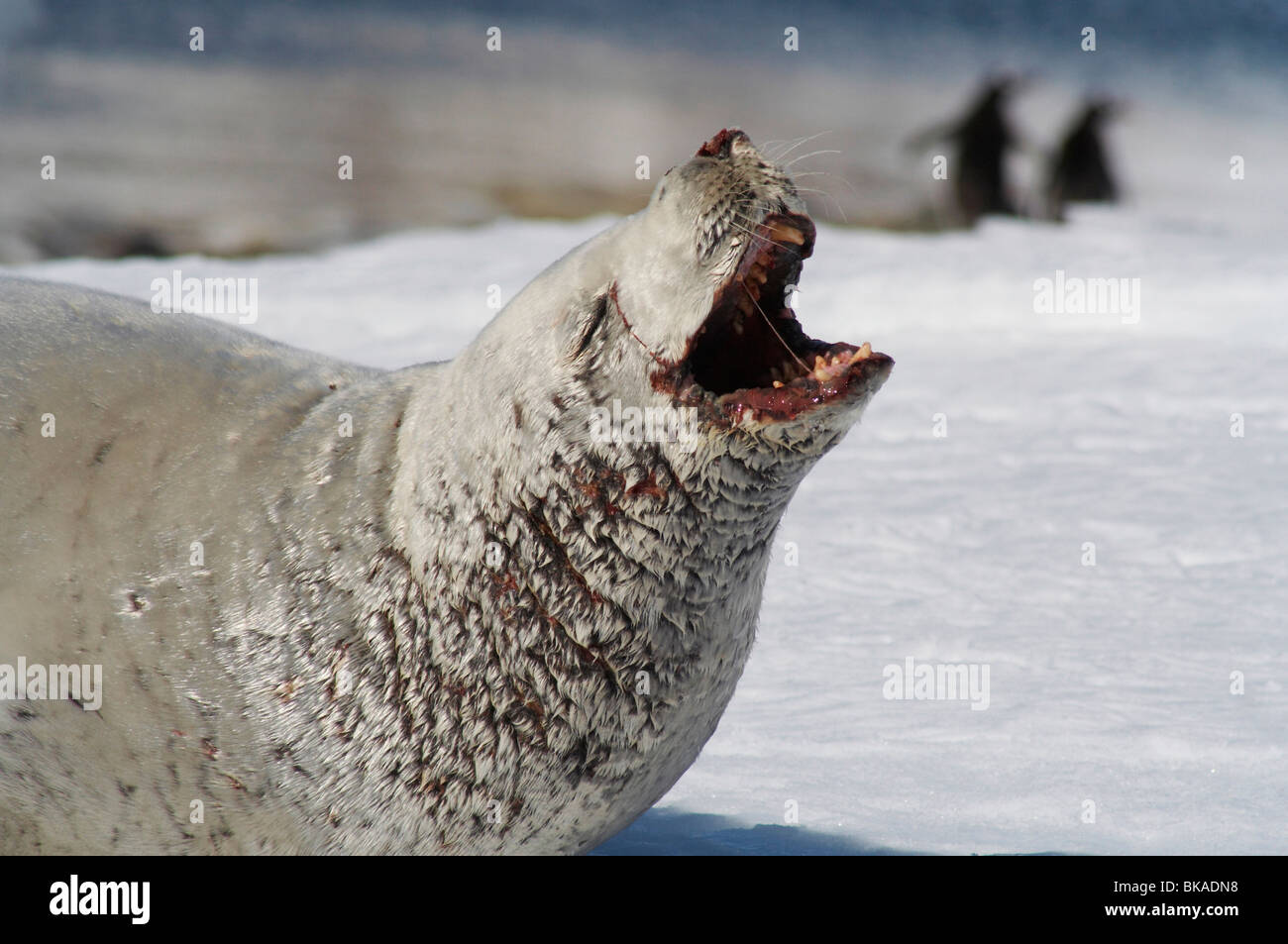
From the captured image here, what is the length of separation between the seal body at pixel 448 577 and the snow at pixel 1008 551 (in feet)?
2.10

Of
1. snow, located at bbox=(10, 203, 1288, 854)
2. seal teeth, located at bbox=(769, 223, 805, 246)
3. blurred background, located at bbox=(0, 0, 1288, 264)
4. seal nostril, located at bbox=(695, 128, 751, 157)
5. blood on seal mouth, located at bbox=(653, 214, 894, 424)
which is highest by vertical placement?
blurred background, located at bbox=(0, 0, 1288, 264)

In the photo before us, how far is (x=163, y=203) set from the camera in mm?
11812

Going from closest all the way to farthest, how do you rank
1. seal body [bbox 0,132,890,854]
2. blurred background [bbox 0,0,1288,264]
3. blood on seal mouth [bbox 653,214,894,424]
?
1. blood on seal mouth [bbox 653,214,894,424]
2. seal body [bbox 0,132,890,854]
3. blurred background [bbox 0,0,1288,264]

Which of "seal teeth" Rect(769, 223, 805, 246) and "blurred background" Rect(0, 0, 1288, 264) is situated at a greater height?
"blurred background" Rect(0, 0, 1288, 264)

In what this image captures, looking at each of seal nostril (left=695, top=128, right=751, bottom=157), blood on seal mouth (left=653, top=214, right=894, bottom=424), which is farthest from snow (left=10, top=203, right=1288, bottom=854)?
seal nostril (left=695, top=128, right=751, bottom=157)

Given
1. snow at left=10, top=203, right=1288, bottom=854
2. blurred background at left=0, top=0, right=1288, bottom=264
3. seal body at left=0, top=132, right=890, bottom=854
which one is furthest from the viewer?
blurred background at left=0, top=0, right=1288, bottom=264

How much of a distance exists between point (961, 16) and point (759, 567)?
527 inches

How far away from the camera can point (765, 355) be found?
203 cm

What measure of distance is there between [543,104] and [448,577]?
11.8m

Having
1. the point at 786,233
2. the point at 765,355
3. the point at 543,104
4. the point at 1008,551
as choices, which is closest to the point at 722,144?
the point at 786,233

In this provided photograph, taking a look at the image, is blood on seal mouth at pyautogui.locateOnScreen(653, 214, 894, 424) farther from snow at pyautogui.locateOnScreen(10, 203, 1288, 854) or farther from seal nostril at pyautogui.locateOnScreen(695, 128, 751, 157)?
snow at pyautogui.locateOnScreen(10, 203, 1288, 854)

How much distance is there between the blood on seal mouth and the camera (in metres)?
1.80
